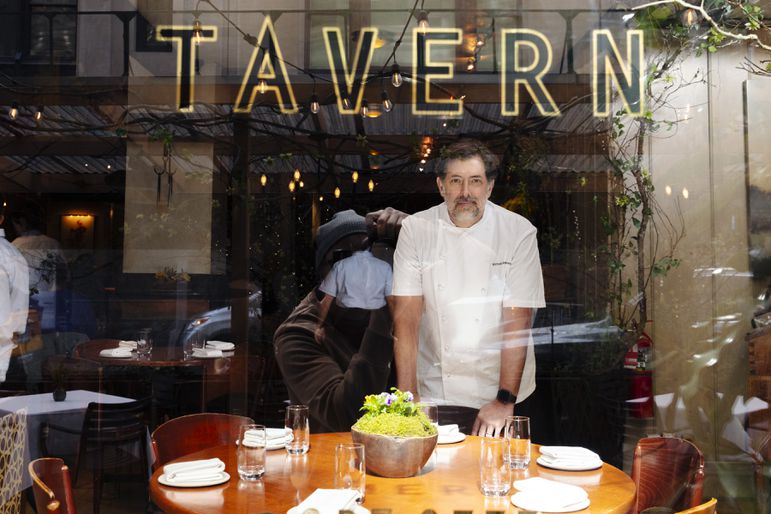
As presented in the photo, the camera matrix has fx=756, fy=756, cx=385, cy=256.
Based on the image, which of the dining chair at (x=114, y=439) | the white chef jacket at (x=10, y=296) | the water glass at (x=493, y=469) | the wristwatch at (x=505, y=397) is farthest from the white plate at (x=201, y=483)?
the white chef jacket at (x=10, y=296)

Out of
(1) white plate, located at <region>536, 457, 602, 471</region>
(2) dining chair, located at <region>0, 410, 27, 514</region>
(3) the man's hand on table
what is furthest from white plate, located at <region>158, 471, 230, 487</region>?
(3) the man's hand on table

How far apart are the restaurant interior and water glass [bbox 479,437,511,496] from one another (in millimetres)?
1882

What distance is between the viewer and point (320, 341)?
432 cm

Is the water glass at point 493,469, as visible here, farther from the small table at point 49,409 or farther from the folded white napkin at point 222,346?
the small table at point 49,409

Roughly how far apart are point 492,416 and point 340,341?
0.94 metres

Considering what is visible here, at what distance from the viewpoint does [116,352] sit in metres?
4.90

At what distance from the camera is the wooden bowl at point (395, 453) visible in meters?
2.43

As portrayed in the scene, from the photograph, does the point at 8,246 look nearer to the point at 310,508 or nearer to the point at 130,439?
the point at 130,439

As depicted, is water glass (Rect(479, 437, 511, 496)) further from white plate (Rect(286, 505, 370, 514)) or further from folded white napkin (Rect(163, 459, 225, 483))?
folded white napkin (Rect(163, 459, 225, 483))

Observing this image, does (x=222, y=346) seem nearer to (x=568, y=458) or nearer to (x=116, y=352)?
(x=116, y=352)

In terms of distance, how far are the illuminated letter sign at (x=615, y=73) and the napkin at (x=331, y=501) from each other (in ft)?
9.78

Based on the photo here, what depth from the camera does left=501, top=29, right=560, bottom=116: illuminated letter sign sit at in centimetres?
439

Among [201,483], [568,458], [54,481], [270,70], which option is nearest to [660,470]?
[568,458]

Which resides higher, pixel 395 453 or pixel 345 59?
pixel 345 59
